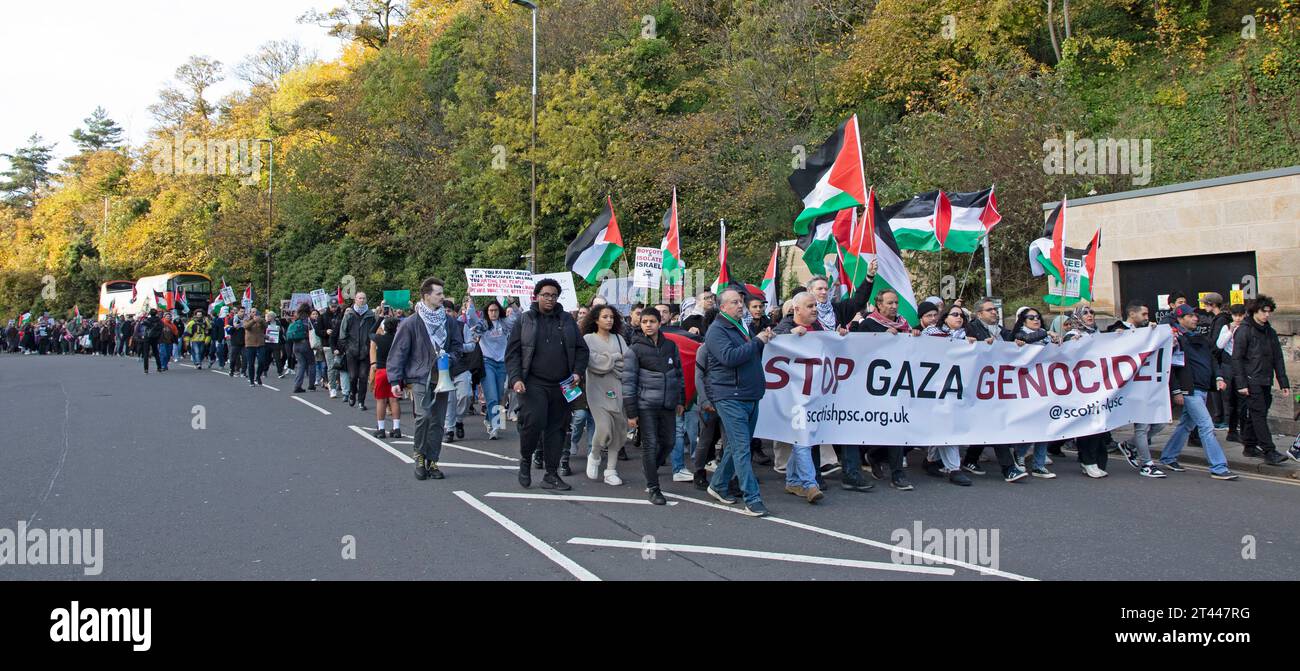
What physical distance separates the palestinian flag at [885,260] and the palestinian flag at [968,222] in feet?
9.89

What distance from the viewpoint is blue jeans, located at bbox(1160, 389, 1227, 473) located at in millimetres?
9227

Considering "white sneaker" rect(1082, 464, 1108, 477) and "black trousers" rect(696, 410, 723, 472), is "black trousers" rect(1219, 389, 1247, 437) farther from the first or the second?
"black trousers" rect(696, 410, 723, 472)

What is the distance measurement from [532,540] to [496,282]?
31.0ft

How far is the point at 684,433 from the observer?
992cm

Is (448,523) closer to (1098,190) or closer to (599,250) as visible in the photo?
(599,250)

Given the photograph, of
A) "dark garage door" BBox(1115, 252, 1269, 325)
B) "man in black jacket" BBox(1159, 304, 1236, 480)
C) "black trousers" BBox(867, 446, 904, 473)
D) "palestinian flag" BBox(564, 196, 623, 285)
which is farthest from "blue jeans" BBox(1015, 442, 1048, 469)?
"palestinian flag" BBox(564, 196, 623, 285)

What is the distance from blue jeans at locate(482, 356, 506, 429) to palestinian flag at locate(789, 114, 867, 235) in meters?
4.64

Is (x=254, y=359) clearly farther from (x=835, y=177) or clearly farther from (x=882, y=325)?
(x=882, y=325)

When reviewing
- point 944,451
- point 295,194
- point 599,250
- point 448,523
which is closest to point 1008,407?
point 944,451

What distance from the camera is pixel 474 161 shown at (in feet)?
116

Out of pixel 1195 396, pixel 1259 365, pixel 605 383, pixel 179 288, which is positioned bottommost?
pixel 1195 396

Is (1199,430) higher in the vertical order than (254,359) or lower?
lower

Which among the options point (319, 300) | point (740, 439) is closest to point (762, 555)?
point (740, 439)

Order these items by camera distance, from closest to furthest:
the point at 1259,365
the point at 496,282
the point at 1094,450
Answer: the point at 1094,450 < the point at 1259,365 < the point at 496,282
